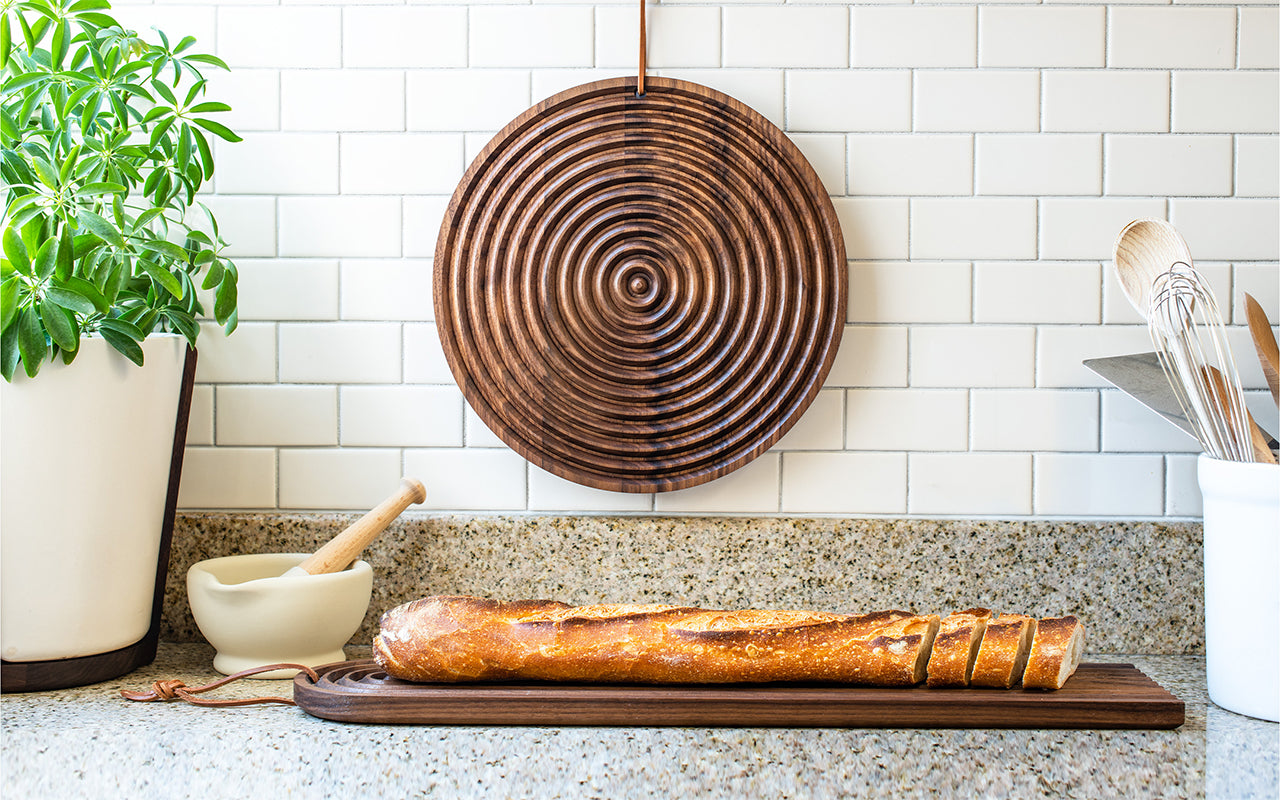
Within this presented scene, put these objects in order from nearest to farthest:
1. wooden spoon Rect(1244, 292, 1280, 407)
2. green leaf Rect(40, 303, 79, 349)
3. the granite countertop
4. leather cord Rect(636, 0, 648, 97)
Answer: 1. the granite countertop
2. green leaf Rect(40, 303, 79, 349)
3. wooden spoon Rect(1244, 292, 1280, 407)
4. leather cord Rect(636, 0, 648, 97)

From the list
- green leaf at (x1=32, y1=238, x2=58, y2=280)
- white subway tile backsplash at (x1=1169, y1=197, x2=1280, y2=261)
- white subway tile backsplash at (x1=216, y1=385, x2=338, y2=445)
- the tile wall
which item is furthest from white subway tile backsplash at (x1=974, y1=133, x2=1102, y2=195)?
green leaf at (x1=32, y1=238, x2=58, y2=280)

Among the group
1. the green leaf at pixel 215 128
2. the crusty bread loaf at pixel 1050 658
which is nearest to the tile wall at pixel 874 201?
the green leaf at pixel 215 128

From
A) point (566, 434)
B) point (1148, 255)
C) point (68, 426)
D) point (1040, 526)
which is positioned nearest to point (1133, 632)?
point (1040, 526)

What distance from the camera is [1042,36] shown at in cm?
102

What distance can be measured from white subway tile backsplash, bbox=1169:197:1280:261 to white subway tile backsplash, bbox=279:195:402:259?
0.89m

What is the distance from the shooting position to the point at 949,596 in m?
1.01

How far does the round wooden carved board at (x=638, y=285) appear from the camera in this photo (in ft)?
3.28

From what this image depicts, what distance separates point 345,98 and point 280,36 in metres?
0.10

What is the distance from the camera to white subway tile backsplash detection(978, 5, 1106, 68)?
1019 millimetres

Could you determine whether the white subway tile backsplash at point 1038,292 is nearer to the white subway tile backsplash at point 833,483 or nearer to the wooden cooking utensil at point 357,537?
the white subway tile backsplash at point 833,483

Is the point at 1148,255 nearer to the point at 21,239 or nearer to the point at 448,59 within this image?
the point at 448,59

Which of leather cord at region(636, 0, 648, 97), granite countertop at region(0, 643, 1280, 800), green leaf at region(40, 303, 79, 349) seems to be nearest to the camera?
granite countertop at region(0, 643, 1280, 800)

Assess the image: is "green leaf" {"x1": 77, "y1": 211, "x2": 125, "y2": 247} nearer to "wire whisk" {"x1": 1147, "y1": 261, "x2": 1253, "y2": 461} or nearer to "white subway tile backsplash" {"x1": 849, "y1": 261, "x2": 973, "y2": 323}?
"white subway tile backsplash" {"x1": 849, "y1": 261, "x2": 973, "y2": 323}

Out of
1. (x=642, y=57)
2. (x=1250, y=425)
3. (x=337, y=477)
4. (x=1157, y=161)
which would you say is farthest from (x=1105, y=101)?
(x=337, y=477)
